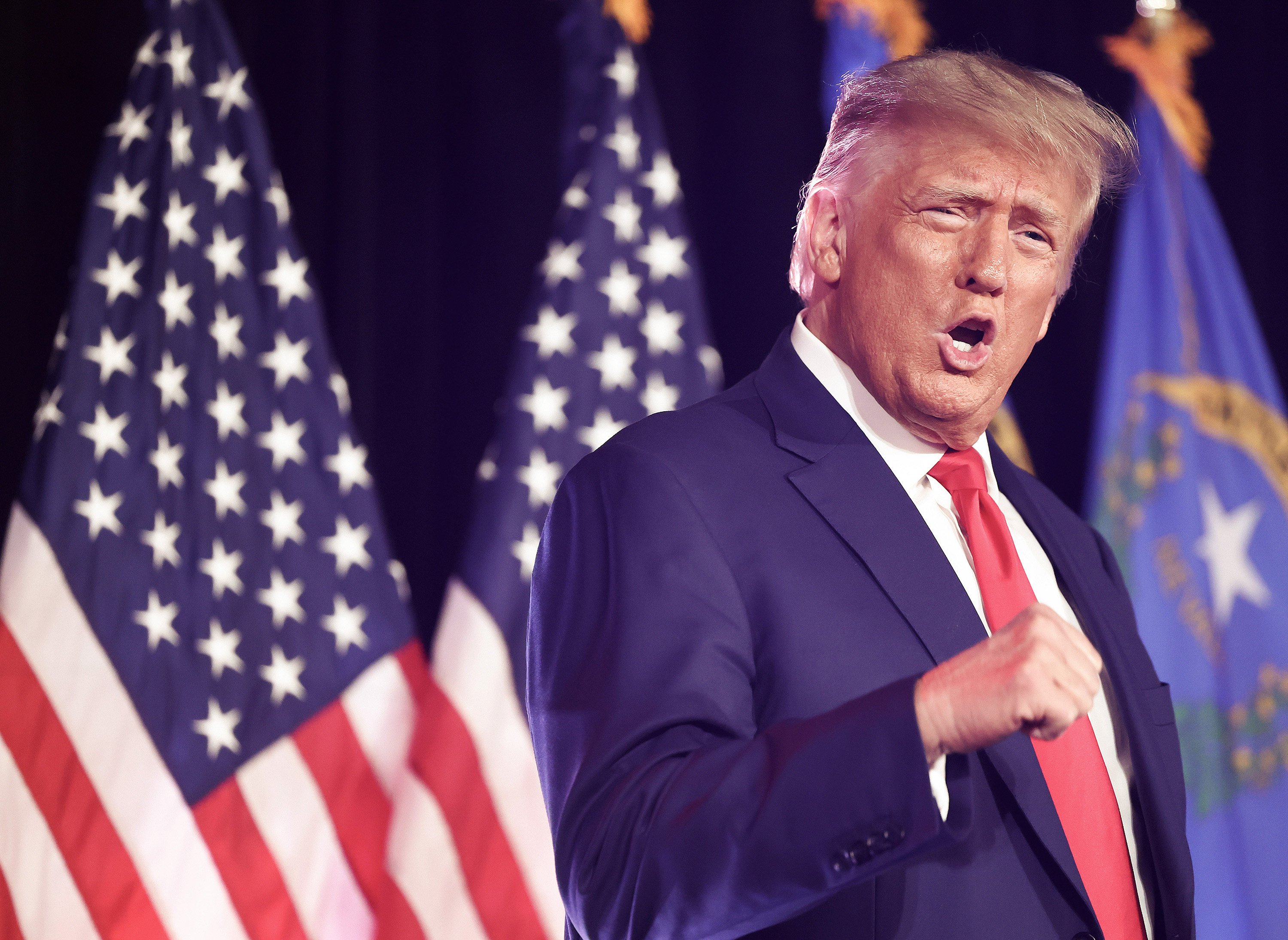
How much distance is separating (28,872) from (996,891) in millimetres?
2212

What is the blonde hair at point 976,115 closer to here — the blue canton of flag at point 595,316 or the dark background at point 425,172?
the blue canton of flag at point 595,316

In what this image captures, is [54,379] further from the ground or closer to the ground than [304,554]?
further from the ground

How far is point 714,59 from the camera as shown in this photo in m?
2.91

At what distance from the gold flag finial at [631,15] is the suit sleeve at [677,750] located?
6.38 ft

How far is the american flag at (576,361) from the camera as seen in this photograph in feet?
8.13

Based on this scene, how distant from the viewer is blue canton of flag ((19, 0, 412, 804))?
8.20 feet

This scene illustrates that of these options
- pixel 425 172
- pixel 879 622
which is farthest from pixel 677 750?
pixel 425 172

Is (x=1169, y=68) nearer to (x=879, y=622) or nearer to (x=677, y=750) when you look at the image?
(x=879, y=622)

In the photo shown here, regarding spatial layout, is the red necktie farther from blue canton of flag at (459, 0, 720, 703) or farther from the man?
blue canton of flag at (459, 0, 720, 703)

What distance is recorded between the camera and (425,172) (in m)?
2.82

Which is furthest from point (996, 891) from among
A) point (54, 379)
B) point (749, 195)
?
point (54, 379)

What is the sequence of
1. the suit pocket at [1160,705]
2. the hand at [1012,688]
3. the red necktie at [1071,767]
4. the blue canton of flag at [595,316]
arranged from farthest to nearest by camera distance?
the blue canton of flag at [595,316]
the suit pocket at [1160,705]
the red necktie at [1071,767]
the hand at [1012,688]

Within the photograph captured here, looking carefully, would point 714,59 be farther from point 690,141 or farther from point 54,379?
point 54,379

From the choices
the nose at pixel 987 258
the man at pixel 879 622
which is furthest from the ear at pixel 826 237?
the nose at pixel 987 258
